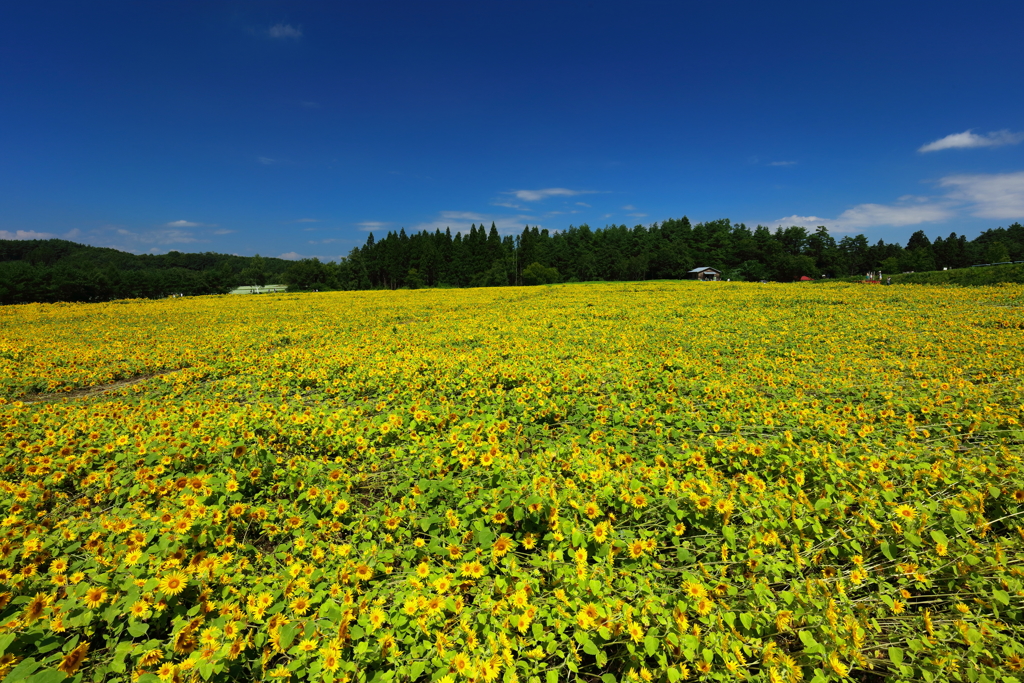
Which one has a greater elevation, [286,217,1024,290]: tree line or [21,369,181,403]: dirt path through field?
A: [286,217,1024,290]: tree line

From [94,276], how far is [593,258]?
59.1 meters

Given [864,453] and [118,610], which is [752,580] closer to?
[864,453]

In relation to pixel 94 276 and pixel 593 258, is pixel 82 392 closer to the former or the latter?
pixel 94 276

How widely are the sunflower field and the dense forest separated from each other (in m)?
48.4

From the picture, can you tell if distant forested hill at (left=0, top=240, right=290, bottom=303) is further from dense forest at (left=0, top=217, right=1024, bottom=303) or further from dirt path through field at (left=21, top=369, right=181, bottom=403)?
dirt path through field at (left=21, top=369, right=181, bottom=403)

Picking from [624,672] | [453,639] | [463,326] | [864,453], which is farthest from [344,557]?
[463,326]

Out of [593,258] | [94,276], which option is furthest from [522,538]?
[593,258]

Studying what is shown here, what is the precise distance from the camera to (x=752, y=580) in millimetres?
1979

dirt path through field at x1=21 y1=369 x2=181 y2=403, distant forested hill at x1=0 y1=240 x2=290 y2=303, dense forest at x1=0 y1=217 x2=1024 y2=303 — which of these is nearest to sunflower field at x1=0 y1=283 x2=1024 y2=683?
dirt path through field at x1=21 y1=369 x2=181 y2=403

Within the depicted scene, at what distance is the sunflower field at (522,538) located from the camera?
68.7 inches

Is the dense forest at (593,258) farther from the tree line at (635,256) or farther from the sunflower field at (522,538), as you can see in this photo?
the sunflower field at (522,538)

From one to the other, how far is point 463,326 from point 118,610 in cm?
956

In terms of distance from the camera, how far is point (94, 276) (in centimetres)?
3850

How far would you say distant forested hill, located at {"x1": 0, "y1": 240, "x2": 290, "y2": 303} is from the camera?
2994 cm
